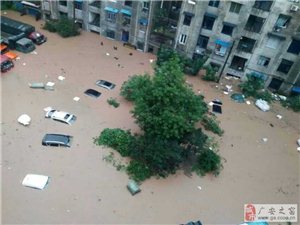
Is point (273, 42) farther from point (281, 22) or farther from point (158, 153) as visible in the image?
point (158, 153)

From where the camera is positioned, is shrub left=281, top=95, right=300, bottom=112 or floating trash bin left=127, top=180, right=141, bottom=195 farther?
shrub left=281, top=95, right=300, bottom=112

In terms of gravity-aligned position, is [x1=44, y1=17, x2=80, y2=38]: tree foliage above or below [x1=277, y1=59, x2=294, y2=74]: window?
below

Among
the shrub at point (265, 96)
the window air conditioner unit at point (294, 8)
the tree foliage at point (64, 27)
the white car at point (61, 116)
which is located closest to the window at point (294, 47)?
the window air conditioner unit at point (294, 8)

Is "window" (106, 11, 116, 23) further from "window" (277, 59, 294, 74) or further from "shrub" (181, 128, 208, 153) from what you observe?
"window" (277, 59, 294, 74)

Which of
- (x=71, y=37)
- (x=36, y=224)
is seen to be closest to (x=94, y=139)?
(x=36, y=224)

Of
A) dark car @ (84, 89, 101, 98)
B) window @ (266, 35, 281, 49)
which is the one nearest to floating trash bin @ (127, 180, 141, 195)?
dark car @ (84, 89, 101, 98)

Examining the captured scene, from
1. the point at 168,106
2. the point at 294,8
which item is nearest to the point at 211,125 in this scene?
the point at 168,106
